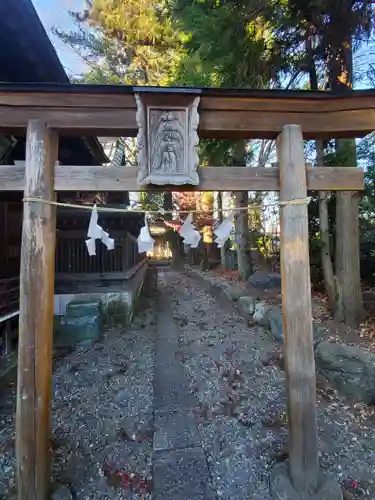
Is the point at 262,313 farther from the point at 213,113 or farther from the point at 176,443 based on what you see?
the point at 213,113

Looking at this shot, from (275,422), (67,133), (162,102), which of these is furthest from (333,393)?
(67,133)

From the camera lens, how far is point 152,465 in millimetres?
3055

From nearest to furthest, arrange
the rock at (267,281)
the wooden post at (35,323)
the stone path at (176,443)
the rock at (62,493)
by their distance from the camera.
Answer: the wooden post at (35,323)
the rock at (62,493)
the stone path at (176,443)
the rock at (267,281)

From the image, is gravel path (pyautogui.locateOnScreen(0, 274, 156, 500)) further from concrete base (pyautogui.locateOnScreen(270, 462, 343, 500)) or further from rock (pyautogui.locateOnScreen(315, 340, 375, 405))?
rock (pyautogui.locateOnScreen(315, 340, 375, 405))

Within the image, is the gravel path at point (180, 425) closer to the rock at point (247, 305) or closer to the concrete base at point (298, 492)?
the concrete base at point (298, 492)

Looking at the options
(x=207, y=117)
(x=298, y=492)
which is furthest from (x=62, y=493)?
(x=207, y=117)

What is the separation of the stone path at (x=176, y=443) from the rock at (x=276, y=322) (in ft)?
6.80

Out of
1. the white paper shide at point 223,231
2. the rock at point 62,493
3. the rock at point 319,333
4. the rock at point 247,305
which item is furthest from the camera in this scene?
the rock at point 247,305

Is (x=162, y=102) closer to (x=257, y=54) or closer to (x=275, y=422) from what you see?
(x=275, y=422)

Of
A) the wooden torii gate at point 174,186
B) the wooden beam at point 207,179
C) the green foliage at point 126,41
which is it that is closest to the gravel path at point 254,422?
the wooden torii gate at point 174,186

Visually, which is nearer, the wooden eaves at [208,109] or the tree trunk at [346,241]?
the wooden eaves at [208,109]

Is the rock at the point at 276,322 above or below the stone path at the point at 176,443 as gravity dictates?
above

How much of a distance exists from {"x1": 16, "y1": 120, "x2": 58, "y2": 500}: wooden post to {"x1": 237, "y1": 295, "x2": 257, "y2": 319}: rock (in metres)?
6.14

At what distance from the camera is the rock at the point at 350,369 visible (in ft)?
13.5
